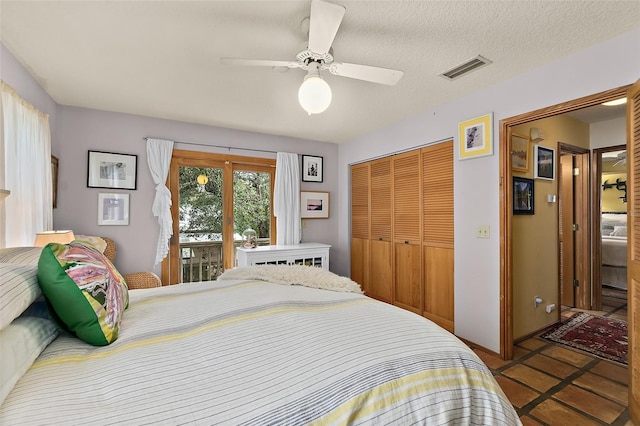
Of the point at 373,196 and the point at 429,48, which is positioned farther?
the point at 373,196

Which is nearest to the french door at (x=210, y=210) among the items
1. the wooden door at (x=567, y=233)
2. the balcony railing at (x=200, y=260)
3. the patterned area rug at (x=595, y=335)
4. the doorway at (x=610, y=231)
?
the balcony railing at (x=200, y=260)

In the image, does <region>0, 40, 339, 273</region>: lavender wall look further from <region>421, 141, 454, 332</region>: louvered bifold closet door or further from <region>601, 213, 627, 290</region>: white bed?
<region>601, 213, 627, 290</region>: white bed

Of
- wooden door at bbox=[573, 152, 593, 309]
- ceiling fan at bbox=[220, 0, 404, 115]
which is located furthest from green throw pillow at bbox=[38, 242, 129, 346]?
wooden door at bbox=[573, 152, 593, 309]

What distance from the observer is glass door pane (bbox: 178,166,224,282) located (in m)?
3.75

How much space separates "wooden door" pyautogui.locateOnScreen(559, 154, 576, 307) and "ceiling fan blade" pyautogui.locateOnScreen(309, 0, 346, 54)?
386 cm

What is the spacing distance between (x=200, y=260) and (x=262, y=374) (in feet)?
10.9

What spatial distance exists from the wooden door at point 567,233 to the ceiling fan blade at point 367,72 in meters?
3.37

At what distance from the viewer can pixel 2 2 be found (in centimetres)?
160

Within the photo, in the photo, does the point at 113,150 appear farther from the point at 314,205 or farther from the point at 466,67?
the point at 466,67

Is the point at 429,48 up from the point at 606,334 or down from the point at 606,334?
up

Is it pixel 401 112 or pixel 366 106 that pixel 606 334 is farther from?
pixel 366 106

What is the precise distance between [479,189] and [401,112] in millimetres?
1245

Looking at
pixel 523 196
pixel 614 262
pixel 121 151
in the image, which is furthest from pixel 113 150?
pixel 614 262

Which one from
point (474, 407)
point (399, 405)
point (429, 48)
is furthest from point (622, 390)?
point (429, 48)
